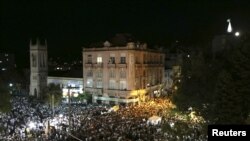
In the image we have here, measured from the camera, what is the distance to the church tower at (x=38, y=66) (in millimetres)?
79269

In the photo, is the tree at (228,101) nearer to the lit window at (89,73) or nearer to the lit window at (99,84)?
the lit window at (99,84)

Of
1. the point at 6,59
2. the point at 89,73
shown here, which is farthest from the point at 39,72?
the point at 6,59

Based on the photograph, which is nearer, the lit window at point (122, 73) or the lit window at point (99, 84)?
the lit window at point (122, 73)

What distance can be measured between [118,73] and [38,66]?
714 inches

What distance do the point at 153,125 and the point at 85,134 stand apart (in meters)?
7.73

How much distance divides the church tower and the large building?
9.59 metres

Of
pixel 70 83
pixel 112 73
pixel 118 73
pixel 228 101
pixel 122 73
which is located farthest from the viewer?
pixel 70 83

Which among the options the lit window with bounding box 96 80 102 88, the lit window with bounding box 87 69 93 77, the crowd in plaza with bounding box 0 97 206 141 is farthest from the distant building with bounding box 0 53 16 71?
the crowd in plaza with bounding box 0 97 206 141

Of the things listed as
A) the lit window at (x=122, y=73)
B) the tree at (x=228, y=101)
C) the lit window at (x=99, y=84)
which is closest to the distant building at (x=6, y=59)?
the lit window at (x=99, y=84)

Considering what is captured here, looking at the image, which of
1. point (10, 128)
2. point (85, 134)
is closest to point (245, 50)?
point (85, 134)

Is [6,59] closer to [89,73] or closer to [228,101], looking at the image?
[89,73]

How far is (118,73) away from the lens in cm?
7175

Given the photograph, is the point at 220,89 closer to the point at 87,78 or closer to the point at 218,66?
the point at 218,66

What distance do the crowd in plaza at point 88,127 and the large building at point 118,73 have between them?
20150 mm
